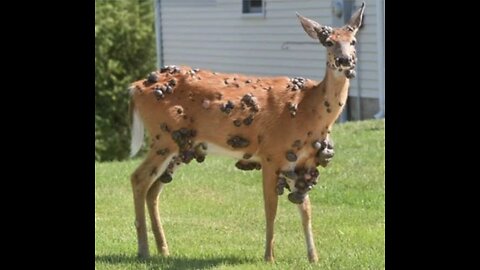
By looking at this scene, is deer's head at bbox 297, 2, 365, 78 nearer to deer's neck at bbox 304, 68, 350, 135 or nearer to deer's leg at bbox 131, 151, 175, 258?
deer's neck at bbox 304, 68, 350, 135

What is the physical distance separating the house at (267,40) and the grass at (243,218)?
4097 millimetres

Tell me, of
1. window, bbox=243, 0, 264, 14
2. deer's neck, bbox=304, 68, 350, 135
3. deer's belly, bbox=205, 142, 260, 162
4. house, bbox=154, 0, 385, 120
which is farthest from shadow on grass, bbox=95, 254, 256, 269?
window, bbox=243, 0, 264, 14

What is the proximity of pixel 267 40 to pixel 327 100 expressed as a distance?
13489mm

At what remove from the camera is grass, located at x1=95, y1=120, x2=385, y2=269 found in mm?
7129

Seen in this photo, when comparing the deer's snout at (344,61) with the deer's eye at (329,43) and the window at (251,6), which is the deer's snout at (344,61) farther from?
the window at (251,6)

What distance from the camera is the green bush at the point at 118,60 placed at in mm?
28250

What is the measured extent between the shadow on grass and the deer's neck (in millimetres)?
1119

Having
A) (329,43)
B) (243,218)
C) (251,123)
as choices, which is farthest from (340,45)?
(243,218)

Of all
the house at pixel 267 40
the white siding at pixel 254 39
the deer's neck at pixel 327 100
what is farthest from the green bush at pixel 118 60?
the deer's neck at pixel 327 100
